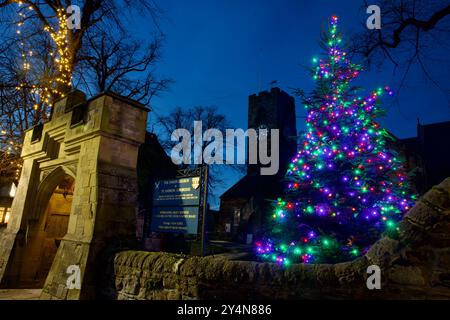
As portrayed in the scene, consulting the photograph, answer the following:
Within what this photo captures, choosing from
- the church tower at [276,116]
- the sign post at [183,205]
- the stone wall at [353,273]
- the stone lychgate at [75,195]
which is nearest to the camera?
the stone wall at [353,273]

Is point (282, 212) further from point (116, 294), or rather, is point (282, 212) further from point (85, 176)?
point (85, 176)

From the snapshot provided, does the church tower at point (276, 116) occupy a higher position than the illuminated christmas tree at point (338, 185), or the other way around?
the church tower at point (276, 116)

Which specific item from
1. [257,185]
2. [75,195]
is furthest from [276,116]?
[75,195]

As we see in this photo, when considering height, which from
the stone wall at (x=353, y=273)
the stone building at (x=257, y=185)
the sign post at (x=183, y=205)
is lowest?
the stone wall at (x=353, y=273)

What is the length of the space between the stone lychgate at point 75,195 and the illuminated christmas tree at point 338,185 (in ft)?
11.7

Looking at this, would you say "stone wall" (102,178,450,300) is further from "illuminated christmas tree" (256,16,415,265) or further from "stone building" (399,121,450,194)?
"stone building" (399,121,450,194)

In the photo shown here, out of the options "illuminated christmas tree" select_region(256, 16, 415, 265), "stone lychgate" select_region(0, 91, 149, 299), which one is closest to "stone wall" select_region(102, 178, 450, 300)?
"stone lychgate" select_region(0, 91, 149, 299)

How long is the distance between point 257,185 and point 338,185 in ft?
70.6

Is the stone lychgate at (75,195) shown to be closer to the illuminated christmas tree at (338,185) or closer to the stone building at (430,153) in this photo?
the illuminated christmas tree at (338,185)

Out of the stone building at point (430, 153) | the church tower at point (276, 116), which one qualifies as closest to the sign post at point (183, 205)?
the stone building at point (430, 153)

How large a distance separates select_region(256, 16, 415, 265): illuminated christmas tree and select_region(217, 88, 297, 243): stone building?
15.7m

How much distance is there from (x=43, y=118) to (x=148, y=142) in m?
Result: 7.20

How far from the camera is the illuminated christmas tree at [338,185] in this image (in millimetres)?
5562

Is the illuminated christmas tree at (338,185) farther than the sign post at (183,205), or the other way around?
the illuminated christmas tree at (338,185)
